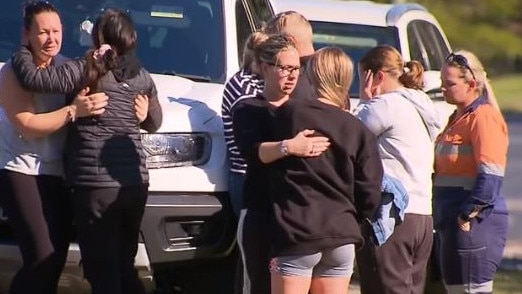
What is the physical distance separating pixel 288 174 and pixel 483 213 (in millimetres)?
1411

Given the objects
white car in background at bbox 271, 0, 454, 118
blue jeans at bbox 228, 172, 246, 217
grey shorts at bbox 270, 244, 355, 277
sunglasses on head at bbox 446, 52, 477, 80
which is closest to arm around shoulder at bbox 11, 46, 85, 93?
blue jeans at bbox 228, 172, 246, 217

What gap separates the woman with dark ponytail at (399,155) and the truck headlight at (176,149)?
81cm

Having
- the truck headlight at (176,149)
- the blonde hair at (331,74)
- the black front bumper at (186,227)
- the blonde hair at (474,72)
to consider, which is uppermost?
the blonde hair at (331,74)

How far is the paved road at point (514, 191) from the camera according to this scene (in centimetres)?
1112

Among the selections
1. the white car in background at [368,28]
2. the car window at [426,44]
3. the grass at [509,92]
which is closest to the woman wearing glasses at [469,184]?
the white car in background at [368,28]

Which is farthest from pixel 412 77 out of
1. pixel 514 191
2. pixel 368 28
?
pixel 514 191

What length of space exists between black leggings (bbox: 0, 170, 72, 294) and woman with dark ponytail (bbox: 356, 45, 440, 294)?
1413 mm

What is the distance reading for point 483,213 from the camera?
249 inches

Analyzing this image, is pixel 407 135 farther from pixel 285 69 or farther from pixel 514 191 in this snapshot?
pixel 514 191

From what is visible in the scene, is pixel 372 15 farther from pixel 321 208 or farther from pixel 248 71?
pixel 321 208

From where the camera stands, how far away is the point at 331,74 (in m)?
5.38

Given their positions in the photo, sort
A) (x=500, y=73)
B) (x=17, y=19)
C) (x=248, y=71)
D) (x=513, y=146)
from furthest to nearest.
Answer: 1. (x=500, y=73)
2. (x=513, y=146)
3. (x=17, y=19)
4. (x=248, y=71)

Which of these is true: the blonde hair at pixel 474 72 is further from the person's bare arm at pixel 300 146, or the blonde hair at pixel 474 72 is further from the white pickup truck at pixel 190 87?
the person's bare arm at pixel 300 146

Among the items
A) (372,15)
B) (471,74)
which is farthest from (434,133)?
(372,15)
